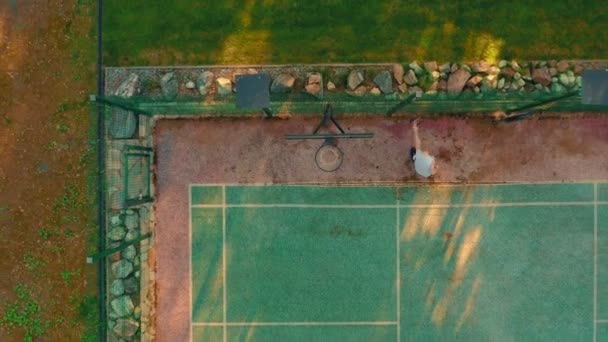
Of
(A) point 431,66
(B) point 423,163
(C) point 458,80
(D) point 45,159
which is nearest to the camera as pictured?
(B) point 423,163

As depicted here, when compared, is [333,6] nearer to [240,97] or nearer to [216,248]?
[240,97]

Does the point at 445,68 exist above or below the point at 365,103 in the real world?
above

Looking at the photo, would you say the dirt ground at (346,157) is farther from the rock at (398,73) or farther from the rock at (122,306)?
the rock at (398,73)

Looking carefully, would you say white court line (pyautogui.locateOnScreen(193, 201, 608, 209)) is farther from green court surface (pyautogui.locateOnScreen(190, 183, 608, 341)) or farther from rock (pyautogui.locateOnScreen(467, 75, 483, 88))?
rock (pyautogui.locateOnScreen(467, 75, 483, 88))

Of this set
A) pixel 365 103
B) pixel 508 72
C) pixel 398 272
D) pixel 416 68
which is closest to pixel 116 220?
pixel 365 103

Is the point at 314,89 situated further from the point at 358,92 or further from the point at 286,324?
the point at 286,324

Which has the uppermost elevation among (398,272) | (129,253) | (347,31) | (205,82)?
(347,31)

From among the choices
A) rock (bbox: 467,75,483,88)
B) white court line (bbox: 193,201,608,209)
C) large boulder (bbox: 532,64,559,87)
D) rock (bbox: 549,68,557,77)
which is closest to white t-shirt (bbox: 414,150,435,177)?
white court line (bbox: 193,201,608,209)
